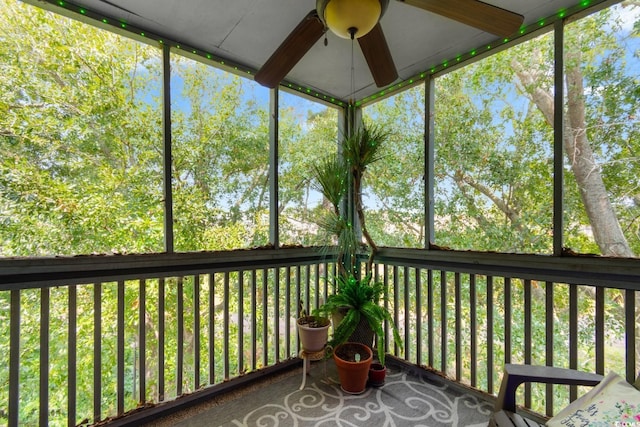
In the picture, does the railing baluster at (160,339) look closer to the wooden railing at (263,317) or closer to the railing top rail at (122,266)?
the wooden railing at (263,317)

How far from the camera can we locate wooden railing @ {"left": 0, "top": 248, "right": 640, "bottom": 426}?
1649 mm

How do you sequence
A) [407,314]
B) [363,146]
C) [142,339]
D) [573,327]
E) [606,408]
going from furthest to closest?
[407,314], [363,146], [142,339], [573,327], [606,408]

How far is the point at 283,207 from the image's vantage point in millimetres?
2891

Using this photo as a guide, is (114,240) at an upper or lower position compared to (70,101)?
lower

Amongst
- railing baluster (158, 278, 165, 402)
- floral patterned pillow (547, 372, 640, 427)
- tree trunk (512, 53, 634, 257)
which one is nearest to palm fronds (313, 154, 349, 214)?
railing baluster (158, 278, 165, 402)

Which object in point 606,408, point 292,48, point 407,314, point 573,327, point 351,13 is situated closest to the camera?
point 606,408

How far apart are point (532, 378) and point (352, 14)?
5.82 feet

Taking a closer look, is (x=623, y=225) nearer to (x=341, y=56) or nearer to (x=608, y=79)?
(x=608, y=79)

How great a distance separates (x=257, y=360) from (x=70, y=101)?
9.57 feet

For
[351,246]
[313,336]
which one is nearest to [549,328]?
[351,246]

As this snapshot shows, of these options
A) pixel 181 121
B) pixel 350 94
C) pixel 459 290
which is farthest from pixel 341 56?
pixel 459 290

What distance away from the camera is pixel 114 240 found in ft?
9.14

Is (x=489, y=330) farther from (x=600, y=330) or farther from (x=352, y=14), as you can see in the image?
(x=352, y=14)

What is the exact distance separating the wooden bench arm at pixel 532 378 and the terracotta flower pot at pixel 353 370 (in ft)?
3.36
